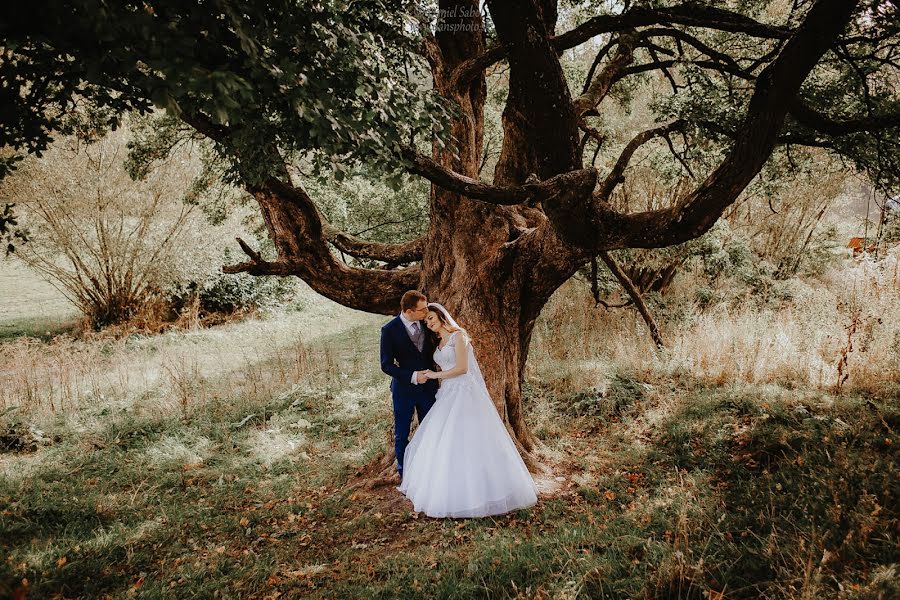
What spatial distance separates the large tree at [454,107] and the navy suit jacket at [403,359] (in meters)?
0.69

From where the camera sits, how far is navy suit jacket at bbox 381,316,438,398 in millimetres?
5676

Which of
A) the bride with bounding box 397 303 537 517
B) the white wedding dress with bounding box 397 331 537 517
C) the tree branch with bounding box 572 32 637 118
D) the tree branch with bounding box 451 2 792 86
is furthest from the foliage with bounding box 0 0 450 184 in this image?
the tree branch with bounding box 572 32 637 118

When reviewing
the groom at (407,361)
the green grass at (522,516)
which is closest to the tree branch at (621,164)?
the groom at (407,361)

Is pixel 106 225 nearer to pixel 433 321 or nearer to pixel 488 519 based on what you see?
pixel 433 321

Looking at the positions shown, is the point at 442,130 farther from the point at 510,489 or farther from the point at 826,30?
the point at 510,489

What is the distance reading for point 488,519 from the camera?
16.8ft

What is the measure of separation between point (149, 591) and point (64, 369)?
901 centimetres

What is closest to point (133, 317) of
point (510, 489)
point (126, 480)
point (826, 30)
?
point (126, 480)

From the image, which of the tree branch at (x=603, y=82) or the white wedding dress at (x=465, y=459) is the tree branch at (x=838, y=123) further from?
the white wedding dress at (x=465, y=459)

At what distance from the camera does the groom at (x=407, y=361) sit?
5.54 meters

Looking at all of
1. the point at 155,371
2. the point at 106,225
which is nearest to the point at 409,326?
the point at 155,371

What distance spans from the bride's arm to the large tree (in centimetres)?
80

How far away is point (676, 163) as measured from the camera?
8.96 meters

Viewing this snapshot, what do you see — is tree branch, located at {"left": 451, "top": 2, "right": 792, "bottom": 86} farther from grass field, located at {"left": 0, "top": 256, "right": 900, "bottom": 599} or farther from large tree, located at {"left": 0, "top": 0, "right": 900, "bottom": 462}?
grass field, located at {"left": 0, "top": 256, "right": 900, "bottom": 599}
